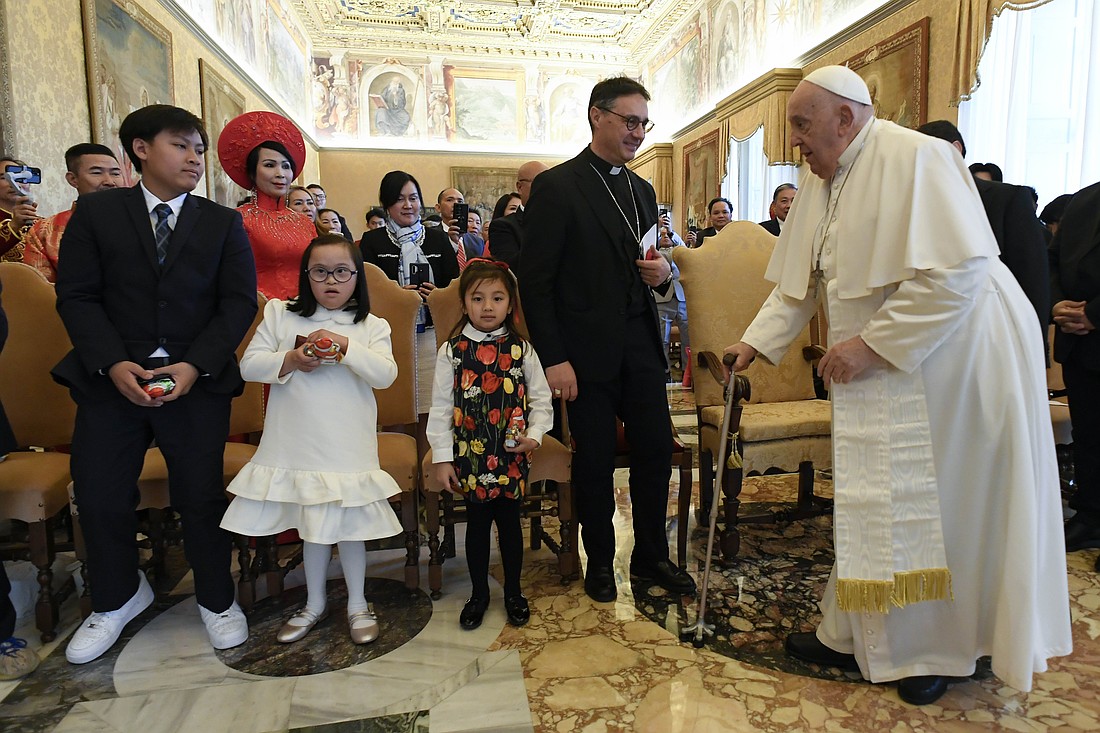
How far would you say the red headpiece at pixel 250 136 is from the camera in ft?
10.4

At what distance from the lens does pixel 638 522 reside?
9.36 feet

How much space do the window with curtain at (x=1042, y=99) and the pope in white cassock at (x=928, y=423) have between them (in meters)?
4.36

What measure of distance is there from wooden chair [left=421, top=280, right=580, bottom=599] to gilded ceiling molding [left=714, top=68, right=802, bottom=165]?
289 inches

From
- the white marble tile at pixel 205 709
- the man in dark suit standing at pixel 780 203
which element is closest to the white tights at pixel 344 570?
the white marble tile at pixel 205 709

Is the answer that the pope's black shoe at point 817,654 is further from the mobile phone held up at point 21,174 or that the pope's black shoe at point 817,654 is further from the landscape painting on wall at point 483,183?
the landscape painting on wall at point 483,183

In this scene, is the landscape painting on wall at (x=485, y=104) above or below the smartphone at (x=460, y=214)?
above

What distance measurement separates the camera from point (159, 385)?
2.21 m

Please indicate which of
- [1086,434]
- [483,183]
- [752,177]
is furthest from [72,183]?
[483,183]

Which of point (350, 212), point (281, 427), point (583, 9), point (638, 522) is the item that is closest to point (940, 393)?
point (638, 522)

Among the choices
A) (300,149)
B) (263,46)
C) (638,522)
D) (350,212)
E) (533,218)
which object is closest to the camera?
(533,218)

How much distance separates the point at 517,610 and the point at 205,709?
1061 mm

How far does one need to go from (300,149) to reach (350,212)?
12.1 m

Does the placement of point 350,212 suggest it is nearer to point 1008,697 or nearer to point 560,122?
point 560,122

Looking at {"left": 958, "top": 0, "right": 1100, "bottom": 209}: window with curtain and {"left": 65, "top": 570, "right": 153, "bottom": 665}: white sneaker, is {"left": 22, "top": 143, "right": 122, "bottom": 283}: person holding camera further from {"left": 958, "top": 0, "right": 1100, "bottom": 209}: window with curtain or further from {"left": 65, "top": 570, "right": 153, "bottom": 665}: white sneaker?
{"left": 958, "top": 0, "right": 1100, "bottom": 209}: window with curtain
